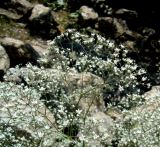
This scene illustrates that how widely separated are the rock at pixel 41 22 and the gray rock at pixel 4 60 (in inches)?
123

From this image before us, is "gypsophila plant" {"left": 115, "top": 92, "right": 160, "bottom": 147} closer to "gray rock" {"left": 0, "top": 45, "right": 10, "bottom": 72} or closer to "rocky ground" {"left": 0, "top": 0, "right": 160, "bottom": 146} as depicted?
"gray rock" {"left": 0, "top": 45, "right": 10, "bottom": 72}

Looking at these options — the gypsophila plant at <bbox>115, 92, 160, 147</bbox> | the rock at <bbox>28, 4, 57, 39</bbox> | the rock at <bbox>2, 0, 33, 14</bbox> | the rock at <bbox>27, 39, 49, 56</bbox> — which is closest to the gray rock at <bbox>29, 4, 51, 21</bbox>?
the rock at <bbox>28, 4, 57, 39</bbox>

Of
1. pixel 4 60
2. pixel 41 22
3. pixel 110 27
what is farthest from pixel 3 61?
pixel 110 27

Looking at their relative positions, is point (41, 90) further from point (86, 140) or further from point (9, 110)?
point (86, 140)

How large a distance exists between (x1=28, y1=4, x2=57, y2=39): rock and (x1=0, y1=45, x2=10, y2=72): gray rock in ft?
10.2

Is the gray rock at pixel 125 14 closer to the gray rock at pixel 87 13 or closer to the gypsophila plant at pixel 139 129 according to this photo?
the gray rock at pixel 87 13

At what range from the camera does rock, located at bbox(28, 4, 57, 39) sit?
15.7 metres

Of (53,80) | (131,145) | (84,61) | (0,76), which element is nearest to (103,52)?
(84,61)

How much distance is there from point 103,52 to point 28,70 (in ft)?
5.20

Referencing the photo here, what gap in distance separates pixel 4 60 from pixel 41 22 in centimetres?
348

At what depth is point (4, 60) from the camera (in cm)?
1262

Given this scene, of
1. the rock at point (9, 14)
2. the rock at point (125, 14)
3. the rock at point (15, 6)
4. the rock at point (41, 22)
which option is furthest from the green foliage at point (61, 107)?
the rock at point (125, 14)

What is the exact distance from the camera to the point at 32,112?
28.2 feet

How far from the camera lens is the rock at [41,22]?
15711 mm
